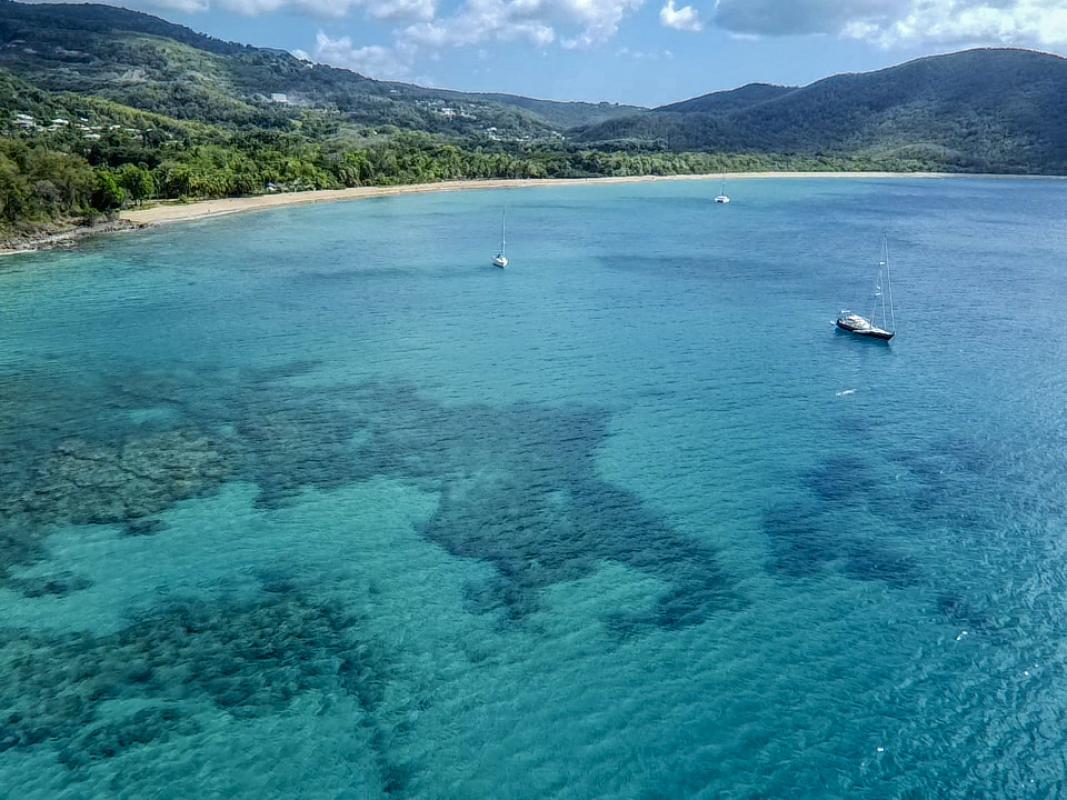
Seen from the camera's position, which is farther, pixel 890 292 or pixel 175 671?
pixel 890 292

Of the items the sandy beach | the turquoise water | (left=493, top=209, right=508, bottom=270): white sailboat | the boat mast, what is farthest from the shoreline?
the boat mast

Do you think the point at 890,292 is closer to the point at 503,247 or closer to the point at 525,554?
the point at 503,247

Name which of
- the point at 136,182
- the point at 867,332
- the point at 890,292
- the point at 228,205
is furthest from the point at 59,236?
the point at 890,292

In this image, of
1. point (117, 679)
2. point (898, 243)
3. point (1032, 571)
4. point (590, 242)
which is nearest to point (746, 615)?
point (1032, 571)

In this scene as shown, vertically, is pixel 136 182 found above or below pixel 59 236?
above

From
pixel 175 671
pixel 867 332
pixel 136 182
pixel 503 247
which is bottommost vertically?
pixel 175 671

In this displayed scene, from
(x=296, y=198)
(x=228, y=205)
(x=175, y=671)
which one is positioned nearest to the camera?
(x=175, y=671)

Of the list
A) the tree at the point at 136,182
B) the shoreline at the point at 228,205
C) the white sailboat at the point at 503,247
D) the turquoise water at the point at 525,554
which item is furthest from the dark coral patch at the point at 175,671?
the tree at the point at 136,182

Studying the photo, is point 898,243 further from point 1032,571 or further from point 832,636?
point 832,636

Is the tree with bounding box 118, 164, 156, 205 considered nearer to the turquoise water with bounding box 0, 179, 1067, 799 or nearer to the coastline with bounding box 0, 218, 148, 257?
the coastline with bounding box 0, 218, 148, 257
